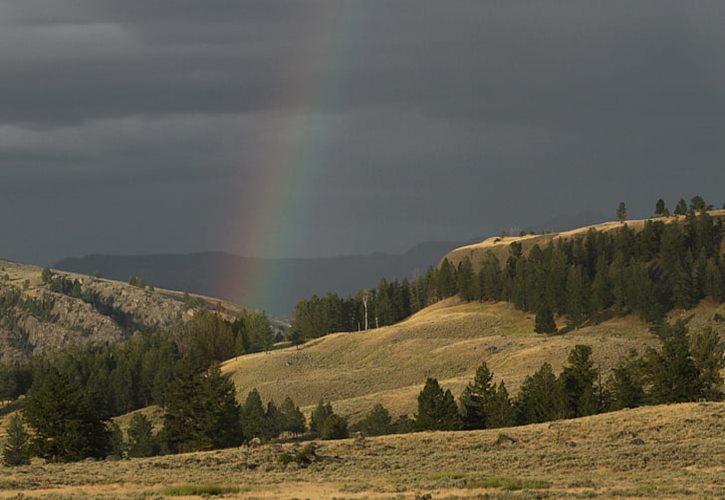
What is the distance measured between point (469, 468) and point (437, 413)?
131ft

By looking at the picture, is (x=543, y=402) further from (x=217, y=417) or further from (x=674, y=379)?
(x=217, y=417)

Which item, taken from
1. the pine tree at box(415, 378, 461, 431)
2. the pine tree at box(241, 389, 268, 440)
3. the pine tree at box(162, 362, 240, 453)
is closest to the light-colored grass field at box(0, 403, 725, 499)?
the pine tree at box(162, 362, 240, 453)

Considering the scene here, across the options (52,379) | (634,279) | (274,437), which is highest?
(634,279)

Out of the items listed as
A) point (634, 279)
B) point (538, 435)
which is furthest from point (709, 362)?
point (634, 279)

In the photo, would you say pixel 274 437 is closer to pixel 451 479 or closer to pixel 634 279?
pixel 451 479

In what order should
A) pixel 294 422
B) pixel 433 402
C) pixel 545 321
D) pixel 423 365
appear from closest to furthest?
pixel 433 402, pixel 294 422, pixel 423 365, pixel 545 321

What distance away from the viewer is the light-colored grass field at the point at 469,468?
4269 cm

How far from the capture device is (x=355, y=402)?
14538 cm

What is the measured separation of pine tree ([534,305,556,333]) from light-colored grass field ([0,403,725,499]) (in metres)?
119

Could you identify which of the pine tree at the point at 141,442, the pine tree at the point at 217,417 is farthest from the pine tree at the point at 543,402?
the pine tree at the point at 141,442

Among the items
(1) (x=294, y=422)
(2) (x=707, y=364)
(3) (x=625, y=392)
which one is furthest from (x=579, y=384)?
(1) (x=294, y=422)

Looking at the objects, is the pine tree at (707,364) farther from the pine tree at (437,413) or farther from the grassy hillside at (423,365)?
the grassy hillside at (423,365)

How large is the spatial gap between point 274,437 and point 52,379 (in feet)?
168

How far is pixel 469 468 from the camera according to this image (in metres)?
54.0
